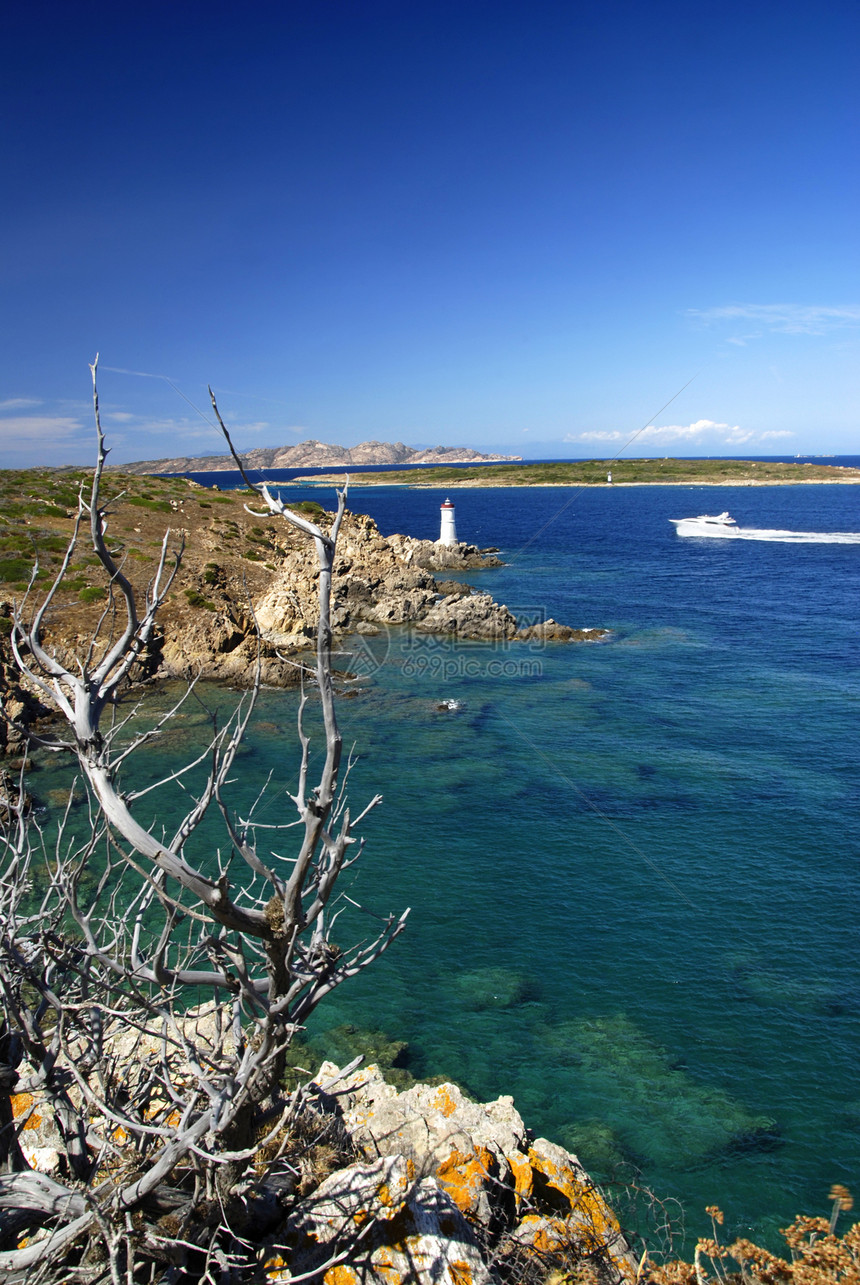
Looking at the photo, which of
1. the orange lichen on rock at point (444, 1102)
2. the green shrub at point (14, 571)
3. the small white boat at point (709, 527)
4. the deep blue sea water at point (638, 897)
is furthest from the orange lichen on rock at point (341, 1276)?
the small white boat at point (709, 527)

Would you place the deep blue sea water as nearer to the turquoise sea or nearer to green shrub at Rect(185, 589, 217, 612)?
the turquoise sea

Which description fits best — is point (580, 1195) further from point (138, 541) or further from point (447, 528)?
point (447, 528)

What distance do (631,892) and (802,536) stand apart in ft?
243

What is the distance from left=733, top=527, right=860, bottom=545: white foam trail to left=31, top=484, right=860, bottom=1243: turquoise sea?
43.4 m

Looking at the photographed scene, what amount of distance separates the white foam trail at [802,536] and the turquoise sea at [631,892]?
4336 cm

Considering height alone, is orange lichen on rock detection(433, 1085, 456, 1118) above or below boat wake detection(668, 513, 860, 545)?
below

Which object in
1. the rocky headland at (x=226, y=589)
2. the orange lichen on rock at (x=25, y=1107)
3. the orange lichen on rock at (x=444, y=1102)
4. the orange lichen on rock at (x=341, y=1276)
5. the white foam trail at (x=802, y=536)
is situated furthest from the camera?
the white foam trail at (x=802, y=536)

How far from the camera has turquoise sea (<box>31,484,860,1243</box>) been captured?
10.6m

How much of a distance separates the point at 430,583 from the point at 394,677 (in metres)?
13.5

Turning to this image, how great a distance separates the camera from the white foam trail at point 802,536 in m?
74.9

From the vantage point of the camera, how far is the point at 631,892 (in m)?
15.9

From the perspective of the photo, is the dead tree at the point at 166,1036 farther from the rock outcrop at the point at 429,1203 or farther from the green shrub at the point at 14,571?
the green shrub at the point at 14,571

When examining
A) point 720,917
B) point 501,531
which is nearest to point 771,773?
point 720,917

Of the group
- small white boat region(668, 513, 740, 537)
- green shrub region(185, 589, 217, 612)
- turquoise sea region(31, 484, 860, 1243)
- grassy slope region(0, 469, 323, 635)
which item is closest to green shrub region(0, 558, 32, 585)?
grassy slope region(0, 469, 323, 635)
